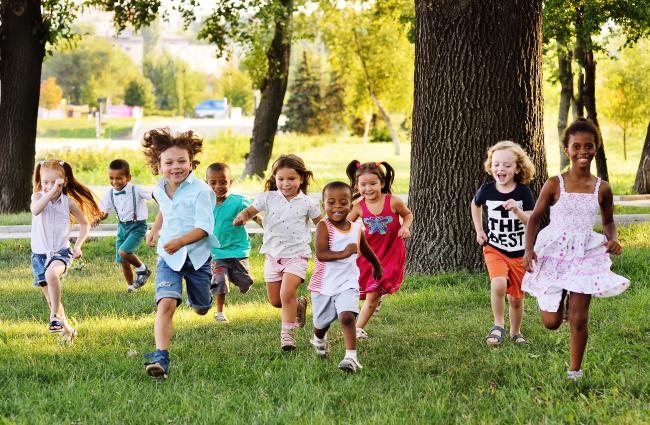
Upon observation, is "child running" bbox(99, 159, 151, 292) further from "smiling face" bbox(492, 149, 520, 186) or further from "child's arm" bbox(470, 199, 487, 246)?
"smiling face" bbox(492, 149, 520, 186)

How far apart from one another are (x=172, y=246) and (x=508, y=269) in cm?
260

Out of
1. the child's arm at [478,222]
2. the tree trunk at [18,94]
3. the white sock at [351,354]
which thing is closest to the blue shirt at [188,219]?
the white sock at [351,354]

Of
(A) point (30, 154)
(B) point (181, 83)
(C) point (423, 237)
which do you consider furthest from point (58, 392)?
(B) point (181, 83)

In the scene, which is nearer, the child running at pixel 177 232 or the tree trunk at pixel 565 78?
the child running at pixel 177 232

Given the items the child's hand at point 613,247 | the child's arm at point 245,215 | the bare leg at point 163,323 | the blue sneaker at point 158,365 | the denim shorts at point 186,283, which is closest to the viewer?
the child's hand at point 613,247

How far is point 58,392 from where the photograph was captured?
584cm

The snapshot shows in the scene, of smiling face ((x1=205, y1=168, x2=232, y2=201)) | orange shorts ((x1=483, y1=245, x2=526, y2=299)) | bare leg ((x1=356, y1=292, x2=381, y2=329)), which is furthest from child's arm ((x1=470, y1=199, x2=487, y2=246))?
smiling face ((x1=205, y1=168, x2=232, y2=201))

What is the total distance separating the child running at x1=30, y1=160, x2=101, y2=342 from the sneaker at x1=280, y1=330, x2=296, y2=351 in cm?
167

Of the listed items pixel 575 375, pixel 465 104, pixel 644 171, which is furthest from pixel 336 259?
pixel 644 171

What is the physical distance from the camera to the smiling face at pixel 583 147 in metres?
5.91

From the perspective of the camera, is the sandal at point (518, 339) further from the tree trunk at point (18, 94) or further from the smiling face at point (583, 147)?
the tree trunk at point (18, 94)

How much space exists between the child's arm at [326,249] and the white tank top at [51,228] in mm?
2283

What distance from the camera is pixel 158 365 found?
242 inches

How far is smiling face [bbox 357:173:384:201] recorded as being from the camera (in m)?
7.46
